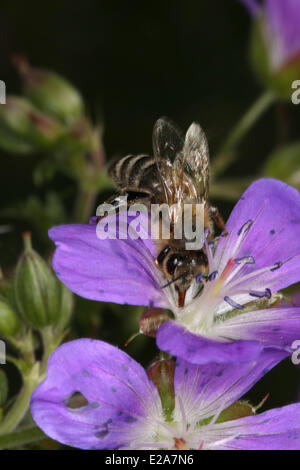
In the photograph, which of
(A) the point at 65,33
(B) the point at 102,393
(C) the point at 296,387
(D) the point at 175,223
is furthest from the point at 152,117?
(B) the point at 102,393

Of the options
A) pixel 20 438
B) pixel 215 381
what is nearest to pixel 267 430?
pixel 215 381

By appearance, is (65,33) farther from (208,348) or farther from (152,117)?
(208,348)

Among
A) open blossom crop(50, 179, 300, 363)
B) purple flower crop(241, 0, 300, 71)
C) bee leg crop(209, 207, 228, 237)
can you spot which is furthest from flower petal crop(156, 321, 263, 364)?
purple flower crop(241, 0, 300, 71)

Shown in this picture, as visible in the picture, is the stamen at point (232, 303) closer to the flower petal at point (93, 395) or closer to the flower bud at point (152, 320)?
the flower bud at point (152, 320)

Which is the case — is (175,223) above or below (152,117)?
below

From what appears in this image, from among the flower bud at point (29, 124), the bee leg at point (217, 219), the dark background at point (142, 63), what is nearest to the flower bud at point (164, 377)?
the bee leg at point (217, 219)

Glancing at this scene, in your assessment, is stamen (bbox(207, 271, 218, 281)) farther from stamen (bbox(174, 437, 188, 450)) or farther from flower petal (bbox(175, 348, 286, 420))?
stamen (bbox(174, 437, 188, 450))
